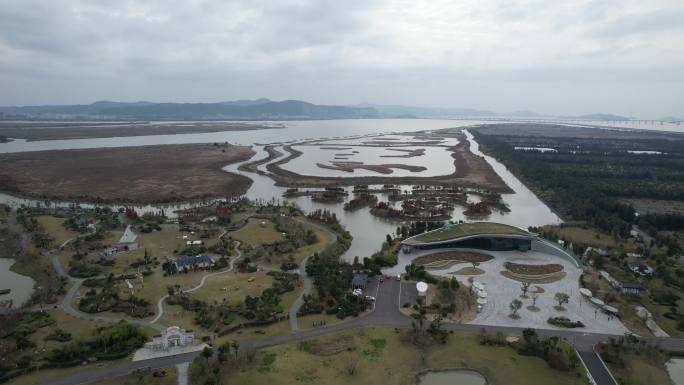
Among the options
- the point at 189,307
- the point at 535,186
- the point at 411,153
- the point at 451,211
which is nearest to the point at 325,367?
the point at 189,307

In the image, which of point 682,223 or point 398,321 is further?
point 682,223

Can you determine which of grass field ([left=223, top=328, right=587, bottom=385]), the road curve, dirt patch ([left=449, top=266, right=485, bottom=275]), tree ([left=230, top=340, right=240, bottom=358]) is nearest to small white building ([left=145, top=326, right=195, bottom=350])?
tree ([left=230, top=340, right=240, bottom=358])

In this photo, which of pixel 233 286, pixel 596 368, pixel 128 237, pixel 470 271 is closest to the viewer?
pixel 596 368

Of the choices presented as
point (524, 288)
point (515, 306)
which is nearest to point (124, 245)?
point (515, 306)

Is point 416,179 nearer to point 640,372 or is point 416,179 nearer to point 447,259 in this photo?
point 447,259

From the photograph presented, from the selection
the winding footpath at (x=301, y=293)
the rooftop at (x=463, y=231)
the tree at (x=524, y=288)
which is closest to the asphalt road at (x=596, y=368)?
the tree at (x=524, y=288)

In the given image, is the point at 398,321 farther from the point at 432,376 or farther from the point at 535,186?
the point at 535,186
